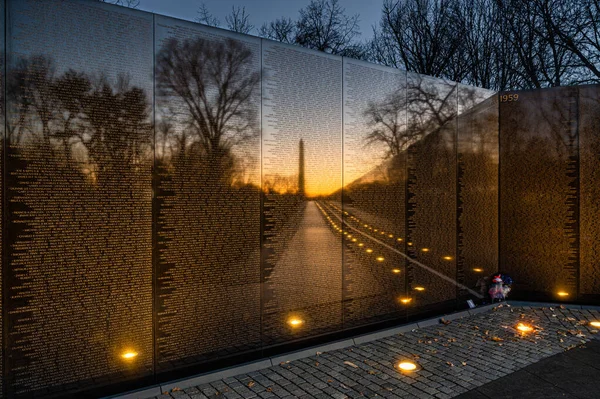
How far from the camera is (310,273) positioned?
23.3 ft

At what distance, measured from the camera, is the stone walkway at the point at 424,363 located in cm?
553

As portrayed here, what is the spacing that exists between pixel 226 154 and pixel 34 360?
11.2ft

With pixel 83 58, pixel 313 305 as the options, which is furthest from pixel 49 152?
pixel 313 305

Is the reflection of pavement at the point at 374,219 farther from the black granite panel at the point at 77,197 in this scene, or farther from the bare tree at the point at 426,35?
the bare tree at the point at 426,35

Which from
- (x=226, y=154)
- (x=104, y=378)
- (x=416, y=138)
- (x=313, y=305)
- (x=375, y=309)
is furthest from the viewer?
(x=416, y=138)

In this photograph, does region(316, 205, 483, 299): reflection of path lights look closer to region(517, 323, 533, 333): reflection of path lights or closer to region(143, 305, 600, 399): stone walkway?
region(143, 305, 600, 399): stone walkway

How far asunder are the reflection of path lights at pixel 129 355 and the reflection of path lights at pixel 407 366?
364 centimetres

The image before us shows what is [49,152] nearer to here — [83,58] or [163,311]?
[83,58]

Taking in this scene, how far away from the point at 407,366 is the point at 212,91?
4857 millimetres

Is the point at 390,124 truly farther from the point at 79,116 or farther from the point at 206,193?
the point at 79,116

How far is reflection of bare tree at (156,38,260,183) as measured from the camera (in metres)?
5.80

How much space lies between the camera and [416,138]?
8.58m

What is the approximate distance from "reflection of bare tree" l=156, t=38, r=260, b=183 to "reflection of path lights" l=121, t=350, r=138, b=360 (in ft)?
8.53

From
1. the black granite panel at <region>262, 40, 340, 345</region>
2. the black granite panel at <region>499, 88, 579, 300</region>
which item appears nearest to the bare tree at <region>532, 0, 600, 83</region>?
the black granite panel at <region>499, 88, 579, 300</region>
